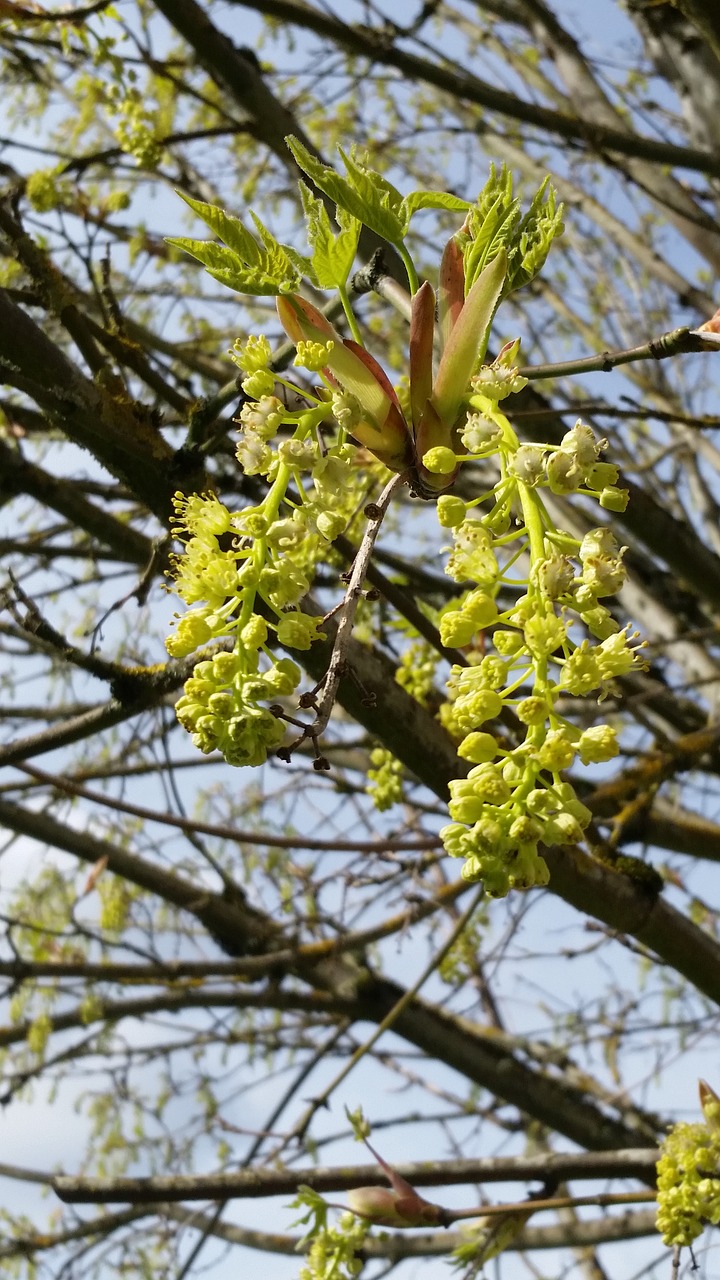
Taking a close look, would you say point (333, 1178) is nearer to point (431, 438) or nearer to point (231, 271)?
point (431, 438)

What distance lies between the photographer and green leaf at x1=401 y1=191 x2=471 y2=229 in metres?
0.90

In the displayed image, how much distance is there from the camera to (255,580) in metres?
0.80

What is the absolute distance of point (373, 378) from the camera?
919 millimetres

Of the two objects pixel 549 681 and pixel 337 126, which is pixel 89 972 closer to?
pixel 549 681

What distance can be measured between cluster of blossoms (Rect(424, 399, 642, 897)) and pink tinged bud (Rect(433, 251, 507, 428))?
0.22 ft

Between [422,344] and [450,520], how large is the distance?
22 centimetres

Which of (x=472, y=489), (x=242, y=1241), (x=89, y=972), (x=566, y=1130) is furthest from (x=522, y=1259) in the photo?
(x=472, y=489)

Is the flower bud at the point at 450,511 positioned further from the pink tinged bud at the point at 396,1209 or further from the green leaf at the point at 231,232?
the pink tinged bud at the point at 396,1209

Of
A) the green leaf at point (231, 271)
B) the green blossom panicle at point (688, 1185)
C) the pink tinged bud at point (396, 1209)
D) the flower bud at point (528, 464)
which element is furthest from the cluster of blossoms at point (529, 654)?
the pink tinged bud at point (396, 1209)

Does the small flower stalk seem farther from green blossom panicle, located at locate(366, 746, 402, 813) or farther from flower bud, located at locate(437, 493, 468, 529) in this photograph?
Result: green blossom panicle, located at locate(366, 746, 402, 813)

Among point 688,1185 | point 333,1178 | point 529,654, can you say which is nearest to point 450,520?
point 529,654

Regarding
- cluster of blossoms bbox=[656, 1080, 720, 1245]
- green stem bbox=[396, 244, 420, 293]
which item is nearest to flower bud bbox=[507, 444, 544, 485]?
green stem bbox=[396, 244, 420, 293]

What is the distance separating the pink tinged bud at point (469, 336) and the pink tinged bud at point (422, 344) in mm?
22

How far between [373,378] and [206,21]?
189 cm
